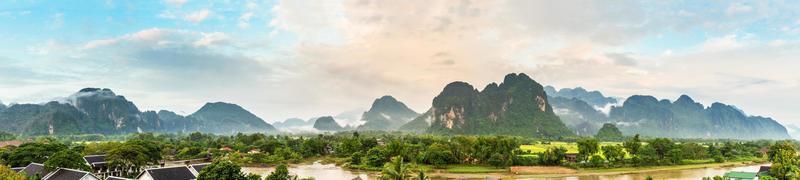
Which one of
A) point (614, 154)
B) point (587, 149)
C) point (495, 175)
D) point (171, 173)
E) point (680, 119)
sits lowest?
point (495, 175)

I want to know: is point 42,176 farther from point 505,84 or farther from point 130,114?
point 130,114

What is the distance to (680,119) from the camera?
158 meters

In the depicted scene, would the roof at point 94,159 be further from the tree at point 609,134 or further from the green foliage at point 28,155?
the tree at point 609,134

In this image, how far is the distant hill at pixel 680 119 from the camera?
151 metres

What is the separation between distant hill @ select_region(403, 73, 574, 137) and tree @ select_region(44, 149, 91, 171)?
253 ft

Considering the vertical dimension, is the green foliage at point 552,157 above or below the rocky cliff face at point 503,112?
below

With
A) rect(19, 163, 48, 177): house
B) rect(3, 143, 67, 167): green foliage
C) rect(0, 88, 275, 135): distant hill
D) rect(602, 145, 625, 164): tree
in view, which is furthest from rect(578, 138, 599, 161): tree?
rect(0, 88, 275, 135): distant hill

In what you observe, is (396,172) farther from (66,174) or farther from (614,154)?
(614,154)

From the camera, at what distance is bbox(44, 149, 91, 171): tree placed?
81.2 ft

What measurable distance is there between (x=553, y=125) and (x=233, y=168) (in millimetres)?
87715

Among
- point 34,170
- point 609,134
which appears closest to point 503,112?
point 609,134

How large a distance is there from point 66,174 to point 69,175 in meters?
0.38

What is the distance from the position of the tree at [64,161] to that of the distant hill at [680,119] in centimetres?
14643

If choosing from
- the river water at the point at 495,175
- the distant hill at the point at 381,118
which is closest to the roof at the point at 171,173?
the river water at the point at 495,175
